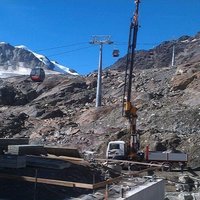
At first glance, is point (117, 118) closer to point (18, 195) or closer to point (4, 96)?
point (4, 96)

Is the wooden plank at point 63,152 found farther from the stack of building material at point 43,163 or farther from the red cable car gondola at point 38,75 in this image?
the red cable car gondola at point 38,75

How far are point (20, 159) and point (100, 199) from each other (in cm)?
331

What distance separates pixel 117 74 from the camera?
73938mm

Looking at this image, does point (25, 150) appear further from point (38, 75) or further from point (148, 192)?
point (38, 75)

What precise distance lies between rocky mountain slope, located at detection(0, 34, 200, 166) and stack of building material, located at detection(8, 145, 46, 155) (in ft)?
43.7

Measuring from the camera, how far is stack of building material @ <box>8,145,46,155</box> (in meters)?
16.3

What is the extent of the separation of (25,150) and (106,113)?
94.2ft

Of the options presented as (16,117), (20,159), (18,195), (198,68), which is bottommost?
(18,195)

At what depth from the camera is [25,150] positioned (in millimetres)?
16891

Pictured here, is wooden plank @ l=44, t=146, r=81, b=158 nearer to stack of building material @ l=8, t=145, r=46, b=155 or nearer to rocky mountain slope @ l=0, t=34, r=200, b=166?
stack of building material @ l=8, t=145, r=46, b=155

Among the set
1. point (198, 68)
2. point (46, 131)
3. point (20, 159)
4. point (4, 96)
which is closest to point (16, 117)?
point (46, 131)

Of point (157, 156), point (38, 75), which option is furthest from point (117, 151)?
point (38, 75)

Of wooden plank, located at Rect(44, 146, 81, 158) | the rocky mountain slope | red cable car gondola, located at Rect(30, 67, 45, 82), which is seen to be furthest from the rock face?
wooden plank, located at Rect(44, 146, 81, 158)

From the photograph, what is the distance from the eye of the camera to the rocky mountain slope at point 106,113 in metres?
34.2
